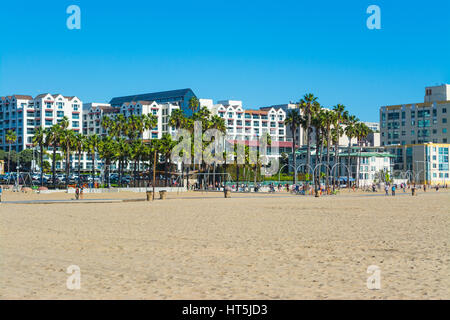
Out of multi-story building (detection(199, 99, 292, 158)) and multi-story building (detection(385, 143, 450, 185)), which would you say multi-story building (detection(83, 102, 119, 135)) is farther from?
multi-story building (detection(385, 143, 450, 185))

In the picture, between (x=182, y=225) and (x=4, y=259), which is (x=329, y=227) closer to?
(x=182, y=225)

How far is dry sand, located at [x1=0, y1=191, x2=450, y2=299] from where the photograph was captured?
35.5 feet

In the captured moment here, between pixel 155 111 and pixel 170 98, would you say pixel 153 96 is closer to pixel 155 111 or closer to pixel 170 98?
pixel 170 98

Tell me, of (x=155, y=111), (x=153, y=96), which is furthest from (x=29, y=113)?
(x=153, y=96)

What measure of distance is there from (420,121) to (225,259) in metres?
148

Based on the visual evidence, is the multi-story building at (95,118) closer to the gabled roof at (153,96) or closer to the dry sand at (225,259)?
the gabled roof at (153,96)

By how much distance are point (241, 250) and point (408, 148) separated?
13164 centimetres

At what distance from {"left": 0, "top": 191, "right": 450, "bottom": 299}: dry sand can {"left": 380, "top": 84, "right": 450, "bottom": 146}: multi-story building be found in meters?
133

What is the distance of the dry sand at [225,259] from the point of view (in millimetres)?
10820

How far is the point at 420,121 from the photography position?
6033 inches

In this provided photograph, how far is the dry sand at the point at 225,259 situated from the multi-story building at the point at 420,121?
133 metres
